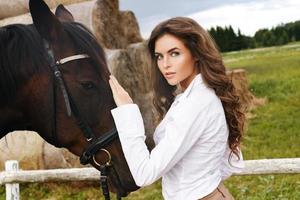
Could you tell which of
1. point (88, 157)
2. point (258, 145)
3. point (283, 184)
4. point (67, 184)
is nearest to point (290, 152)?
point (258, 145)

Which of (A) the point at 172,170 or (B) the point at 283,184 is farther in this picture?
(B) the point at 283,184

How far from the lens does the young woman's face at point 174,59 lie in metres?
1.76

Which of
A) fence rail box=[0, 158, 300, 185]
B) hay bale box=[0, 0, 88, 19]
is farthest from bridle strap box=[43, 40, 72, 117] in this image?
hay bale box=[0, 0, 88, 19]

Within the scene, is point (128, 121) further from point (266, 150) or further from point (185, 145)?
point (266, 150)

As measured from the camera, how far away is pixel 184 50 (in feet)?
5.77

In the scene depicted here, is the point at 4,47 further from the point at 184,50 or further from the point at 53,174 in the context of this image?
the point at 53,174

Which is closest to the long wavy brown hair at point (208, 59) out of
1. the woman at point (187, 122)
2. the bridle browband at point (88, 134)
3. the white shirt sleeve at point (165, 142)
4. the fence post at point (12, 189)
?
the woman at point (187, 122)

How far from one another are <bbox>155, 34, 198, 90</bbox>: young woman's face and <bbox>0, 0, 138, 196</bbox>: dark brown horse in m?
0.31

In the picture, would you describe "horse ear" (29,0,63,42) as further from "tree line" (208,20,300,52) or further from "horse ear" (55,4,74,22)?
"tree line" (208,20,300,52)

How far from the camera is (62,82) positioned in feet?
6.50

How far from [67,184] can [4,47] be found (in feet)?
13.4

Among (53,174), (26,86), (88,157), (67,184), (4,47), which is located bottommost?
(67,184)

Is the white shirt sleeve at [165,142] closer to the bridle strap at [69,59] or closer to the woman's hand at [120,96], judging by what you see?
the woman's hand at [120,96]

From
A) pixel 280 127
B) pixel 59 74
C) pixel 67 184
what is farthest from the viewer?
pixel 280 127
